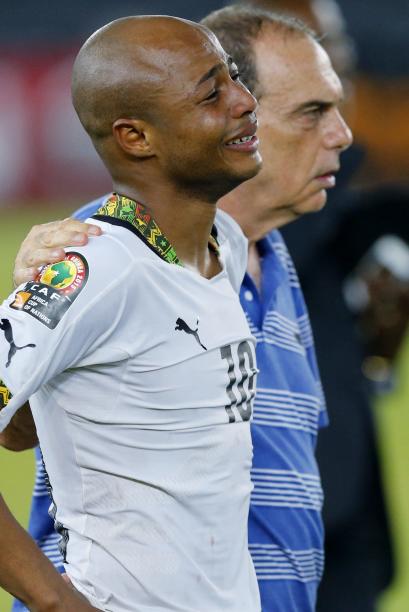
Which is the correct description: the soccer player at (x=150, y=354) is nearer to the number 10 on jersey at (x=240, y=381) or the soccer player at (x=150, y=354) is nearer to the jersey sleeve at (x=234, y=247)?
the number 10 on jersey at (x=240, y=381)

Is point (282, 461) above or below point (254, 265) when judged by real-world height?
below

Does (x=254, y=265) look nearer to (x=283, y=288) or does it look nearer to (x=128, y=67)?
(x=283, y=288)

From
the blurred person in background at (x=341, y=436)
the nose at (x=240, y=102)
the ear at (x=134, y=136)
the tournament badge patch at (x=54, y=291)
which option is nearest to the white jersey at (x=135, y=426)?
the tournament badge patch at (x=54, y=291)

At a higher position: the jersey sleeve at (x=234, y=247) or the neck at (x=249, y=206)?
the jersey sleeve at (x=234, y=247)

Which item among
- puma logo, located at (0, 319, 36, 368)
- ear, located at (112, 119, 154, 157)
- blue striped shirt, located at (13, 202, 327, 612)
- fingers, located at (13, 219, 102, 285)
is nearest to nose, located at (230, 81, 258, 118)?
ear, located at (112, 119, 154, 157)

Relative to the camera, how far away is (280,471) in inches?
94.1

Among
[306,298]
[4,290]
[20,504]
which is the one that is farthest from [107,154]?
[4,290]

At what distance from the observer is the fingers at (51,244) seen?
1825mm

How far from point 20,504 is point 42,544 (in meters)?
2.55

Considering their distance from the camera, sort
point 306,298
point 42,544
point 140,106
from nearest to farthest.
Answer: point 140,106 < point 42,544 < point 306,298

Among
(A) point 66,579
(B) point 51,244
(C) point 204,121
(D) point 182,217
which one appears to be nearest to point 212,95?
(C) point 204,121

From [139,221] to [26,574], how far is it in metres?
0.46

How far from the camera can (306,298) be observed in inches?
129

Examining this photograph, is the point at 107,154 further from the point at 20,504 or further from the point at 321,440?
Answer: the point at 20,504
